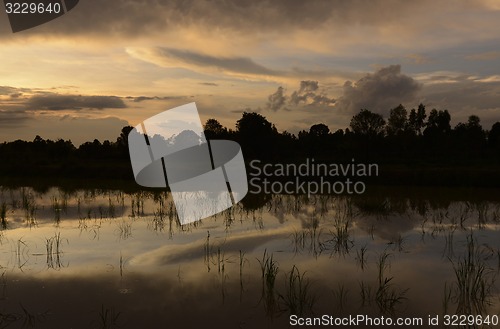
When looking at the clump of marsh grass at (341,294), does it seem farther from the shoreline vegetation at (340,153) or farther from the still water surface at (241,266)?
the shoreline vegetation at (340,153)

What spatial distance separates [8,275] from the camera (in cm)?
554

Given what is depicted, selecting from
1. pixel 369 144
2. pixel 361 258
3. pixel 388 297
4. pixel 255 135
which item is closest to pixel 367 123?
pixel 369 144

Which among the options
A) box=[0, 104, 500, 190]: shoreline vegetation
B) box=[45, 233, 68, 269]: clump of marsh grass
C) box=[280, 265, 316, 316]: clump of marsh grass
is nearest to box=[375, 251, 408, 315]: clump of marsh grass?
box=[280, 265, 316, 316]: clump of marsh grass

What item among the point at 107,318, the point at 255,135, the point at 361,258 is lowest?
the point at 361,258

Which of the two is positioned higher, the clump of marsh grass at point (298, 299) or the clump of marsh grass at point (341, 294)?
the clump of marsh grass at point (298, 299)

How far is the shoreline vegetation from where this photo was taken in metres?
20.3

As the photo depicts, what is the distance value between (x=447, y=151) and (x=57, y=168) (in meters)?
24.7

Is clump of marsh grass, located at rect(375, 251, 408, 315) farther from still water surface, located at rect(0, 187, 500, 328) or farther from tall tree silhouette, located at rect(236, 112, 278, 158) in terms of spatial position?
tall tree silhouette, located at rect(236, 112, 278, 158)

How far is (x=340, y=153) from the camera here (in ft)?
112

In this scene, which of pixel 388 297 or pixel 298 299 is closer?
pixel 298 299

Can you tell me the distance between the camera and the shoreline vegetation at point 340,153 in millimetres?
20266

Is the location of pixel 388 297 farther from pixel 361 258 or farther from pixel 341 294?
pixel 361 258

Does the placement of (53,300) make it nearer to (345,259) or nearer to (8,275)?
(8,275)

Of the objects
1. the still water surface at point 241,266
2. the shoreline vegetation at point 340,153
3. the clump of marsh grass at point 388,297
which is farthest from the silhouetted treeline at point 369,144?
the clump of marsh grass at point 388,297
